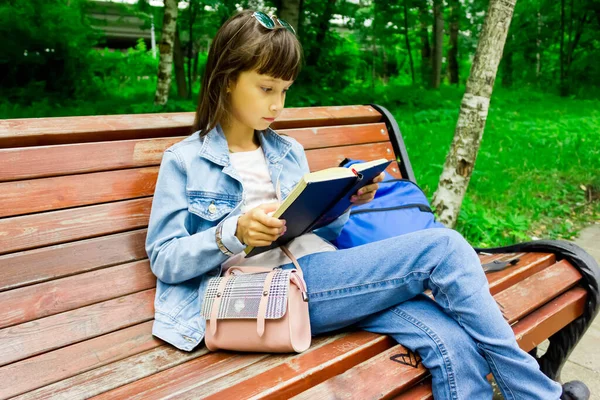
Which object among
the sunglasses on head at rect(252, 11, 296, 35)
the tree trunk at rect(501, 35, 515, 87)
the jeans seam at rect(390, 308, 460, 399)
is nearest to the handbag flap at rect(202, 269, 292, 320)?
the jeans seam at rect(390, 308, 460, 399)

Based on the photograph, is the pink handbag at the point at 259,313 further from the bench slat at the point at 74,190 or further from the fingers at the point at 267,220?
the bench slat at the point at 74,190

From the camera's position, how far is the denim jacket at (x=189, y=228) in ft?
5.46

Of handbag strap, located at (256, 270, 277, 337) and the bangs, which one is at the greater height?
the bangs

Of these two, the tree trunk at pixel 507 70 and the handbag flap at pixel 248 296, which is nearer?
the handbag flap at pixel 248 296

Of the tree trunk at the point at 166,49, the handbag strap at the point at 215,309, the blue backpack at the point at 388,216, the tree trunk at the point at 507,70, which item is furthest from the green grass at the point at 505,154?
the tree trunk at the point at 507,70

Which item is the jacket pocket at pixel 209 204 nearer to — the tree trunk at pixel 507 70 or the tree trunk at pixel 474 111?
the tree trunk at pixel 474 111

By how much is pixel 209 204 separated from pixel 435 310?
81 cm

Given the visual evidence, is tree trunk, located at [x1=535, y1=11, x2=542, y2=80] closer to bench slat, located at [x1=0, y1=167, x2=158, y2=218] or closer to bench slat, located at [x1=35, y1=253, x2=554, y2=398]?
bench slat, located at [x1=0, y1=167, x2=158, y2=218]

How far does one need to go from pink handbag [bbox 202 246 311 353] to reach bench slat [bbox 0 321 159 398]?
221mm

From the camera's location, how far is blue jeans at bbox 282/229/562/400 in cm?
161

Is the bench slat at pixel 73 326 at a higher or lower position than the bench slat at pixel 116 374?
higher

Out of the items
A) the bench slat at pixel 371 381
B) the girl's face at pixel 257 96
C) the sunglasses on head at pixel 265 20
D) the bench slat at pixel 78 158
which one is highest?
the sunglasses on head at pixel 265 20

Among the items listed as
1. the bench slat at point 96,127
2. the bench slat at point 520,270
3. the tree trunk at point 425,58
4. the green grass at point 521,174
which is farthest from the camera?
the tree trunk at point 425,58

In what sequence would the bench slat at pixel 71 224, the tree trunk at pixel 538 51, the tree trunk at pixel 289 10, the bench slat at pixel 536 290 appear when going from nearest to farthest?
the bench slat at pixel 71 224 → the bench slat at pixel 536 290 → the tree trunk at pixel 289 10 → the tree trunk at pixel 538 51
